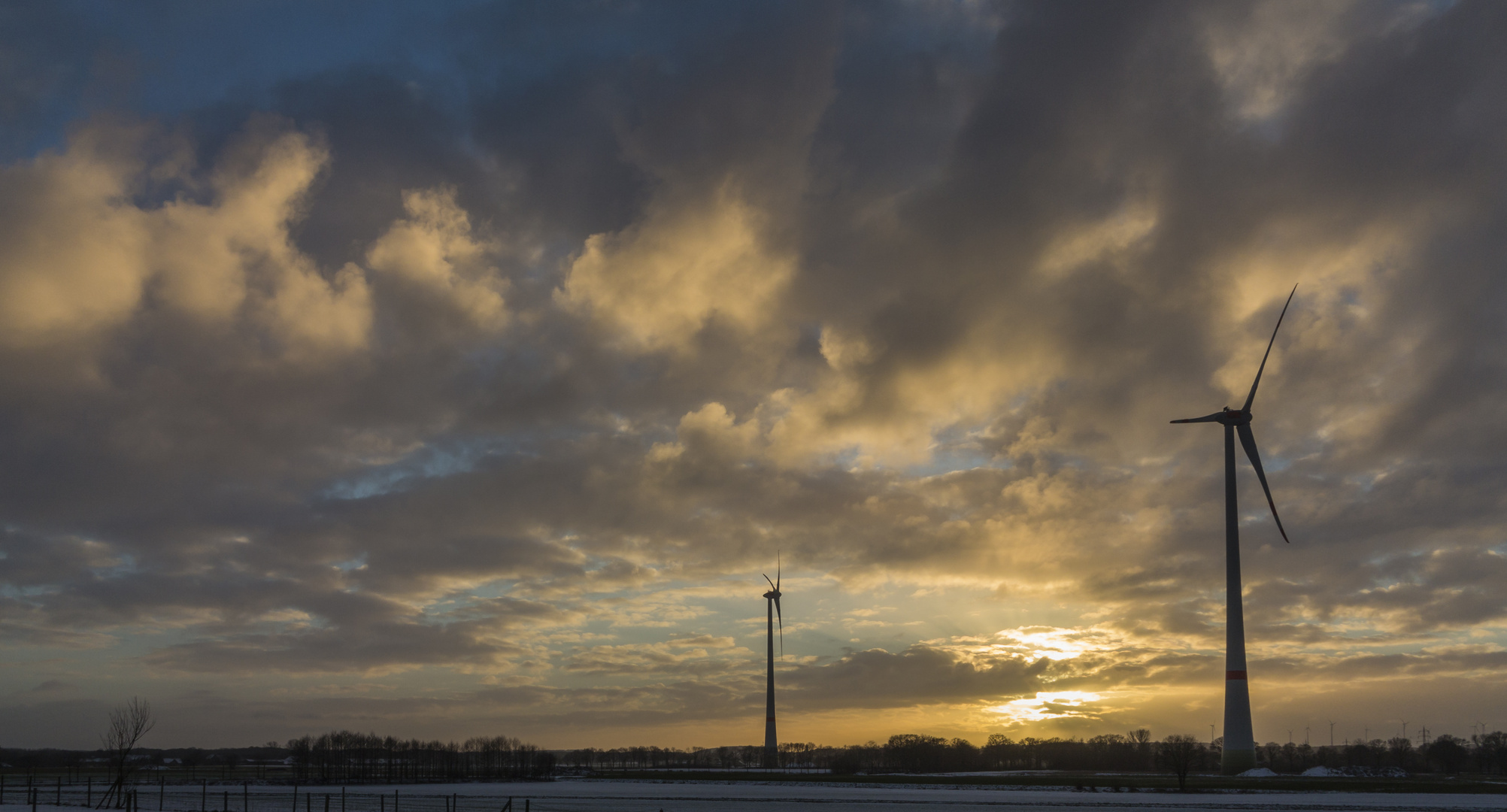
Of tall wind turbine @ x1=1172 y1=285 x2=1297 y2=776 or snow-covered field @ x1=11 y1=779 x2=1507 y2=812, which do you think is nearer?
snow-covered field @ x1=11 y1=779 x2=1507 y2=812

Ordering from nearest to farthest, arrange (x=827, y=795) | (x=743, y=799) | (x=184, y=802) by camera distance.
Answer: (x=184, y=802) → (x=743, y=799) → (x=827, y=795)

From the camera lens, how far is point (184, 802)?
10175 centimetres

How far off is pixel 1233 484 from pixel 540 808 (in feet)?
365

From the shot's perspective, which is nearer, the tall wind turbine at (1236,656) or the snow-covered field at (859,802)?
the snow-covered field at (859,802)

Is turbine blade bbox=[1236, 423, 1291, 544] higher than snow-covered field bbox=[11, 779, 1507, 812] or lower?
higher

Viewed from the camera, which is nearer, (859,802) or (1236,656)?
(859,802)

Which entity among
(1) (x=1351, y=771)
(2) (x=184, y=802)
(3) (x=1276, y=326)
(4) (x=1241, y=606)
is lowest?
(1) (x=1351, y=771)

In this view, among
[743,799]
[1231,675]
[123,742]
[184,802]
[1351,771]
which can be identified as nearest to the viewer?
[123,742]

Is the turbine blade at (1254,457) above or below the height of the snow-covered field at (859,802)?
above

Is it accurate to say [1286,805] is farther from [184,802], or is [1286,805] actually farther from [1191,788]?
[184,802]

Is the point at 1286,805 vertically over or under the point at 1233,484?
under

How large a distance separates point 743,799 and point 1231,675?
247ft

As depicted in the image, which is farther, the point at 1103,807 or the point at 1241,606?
the point at 1241,606

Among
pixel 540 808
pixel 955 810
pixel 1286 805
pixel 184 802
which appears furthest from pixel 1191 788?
pixel 184 802
